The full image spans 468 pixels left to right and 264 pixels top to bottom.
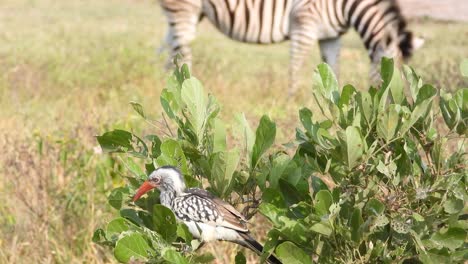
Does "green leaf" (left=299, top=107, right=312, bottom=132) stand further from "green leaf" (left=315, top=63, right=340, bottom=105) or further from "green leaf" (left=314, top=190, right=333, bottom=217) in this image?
"green leaf" (left=314, top=190, right=333, bottom=217)

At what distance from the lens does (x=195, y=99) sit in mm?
2854

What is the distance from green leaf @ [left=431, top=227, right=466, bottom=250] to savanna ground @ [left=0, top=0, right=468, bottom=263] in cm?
94

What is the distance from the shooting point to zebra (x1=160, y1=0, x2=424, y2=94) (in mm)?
10172

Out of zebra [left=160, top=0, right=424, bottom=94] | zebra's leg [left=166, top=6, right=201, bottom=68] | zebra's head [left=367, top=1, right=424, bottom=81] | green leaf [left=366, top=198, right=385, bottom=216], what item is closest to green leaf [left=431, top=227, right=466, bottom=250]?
green leaf [left=366, top=198, right=385, bottom=216]

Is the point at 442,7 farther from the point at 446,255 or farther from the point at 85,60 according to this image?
the point at 446,255

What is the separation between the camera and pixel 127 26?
58.3ft

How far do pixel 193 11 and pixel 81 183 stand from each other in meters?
6.38

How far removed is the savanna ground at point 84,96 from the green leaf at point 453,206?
93 centimetres

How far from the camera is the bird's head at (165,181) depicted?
278cm

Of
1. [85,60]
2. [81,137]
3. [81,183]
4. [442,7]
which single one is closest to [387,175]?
[81,183]

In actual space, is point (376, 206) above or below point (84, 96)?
above

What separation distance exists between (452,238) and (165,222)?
2.59ft

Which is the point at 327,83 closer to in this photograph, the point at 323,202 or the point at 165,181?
the point at 323,202

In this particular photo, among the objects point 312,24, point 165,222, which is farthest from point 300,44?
point 165,222
